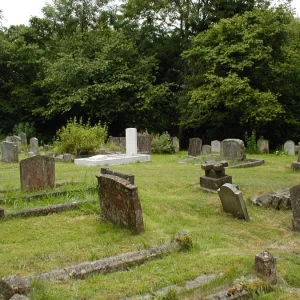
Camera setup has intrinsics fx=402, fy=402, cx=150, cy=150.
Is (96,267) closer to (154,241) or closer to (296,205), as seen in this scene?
(154,241)

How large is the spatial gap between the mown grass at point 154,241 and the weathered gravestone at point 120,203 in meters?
0.19

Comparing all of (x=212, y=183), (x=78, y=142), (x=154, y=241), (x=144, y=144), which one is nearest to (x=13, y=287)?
(x=154, y=241)

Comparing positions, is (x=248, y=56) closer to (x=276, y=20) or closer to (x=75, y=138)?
(x=276, y=20)

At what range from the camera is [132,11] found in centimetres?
2695

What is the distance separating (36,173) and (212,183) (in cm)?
426

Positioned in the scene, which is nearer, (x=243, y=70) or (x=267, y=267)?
(x=267, y=267)

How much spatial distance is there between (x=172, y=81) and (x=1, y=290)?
25.3m

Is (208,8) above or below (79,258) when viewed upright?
above

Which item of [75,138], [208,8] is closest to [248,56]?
[208,8]

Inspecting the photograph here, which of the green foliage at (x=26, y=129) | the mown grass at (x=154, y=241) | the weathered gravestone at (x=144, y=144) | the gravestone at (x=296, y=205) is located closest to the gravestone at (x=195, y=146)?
the weathered gravestone at (x=144, y=144)

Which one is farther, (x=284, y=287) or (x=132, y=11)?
(x=132, y=11)

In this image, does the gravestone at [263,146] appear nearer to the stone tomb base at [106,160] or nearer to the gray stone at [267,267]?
the stone tomb base at [106,160]

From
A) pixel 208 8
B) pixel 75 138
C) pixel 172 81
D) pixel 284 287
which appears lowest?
pixel 284 287

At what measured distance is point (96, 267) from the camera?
193 inches
